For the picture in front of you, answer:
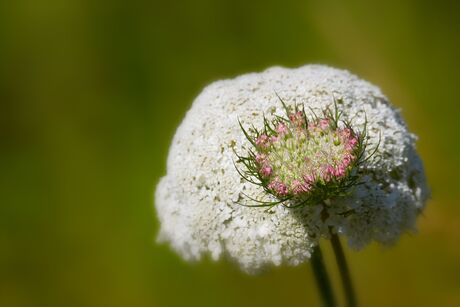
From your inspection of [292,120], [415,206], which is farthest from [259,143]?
[415,206]

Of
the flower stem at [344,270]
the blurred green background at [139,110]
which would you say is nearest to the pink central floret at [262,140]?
the flower stem at [344,270]

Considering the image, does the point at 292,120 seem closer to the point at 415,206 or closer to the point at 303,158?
the point at 303,158

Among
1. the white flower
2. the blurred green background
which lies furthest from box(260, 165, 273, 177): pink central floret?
the blurred green background

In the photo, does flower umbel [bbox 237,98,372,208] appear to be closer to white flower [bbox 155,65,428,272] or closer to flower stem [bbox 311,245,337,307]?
white flower [bbox 155,65,428,272]

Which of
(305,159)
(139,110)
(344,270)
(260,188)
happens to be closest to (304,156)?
(305,159)

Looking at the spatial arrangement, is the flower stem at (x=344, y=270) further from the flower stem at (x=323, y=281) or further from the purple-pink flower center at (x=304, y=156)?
the purple-pink flower center at (x=304, y=156)
